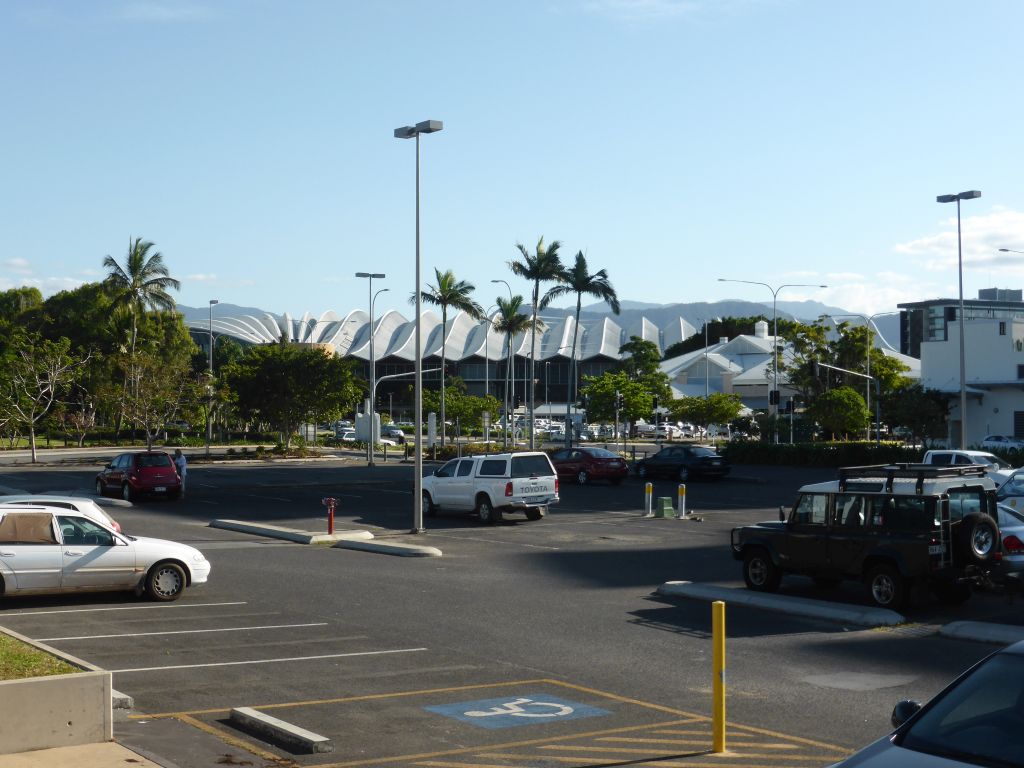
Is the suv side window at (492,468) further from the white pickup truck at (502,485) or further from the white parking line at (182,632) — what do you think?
the white parking line at (182,632)

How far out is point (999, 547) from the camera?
16.3 meters

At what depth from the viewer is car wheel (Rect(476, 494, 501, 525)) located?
32.1m

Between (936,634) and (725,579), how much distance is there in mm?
5974

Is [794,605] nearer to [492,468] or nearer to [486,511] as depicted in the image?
[486,511]

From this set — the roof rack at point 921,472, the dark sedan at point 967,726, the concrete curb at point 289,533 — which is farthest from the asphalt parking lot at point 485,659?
the dark sedan at point 967,726

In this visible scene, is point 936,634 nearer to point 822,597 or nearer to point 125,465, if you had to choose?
point 822,597

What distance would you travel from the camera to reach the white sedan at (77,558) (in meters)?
16.5

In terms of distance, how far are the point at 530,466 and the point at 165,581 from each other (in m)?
16.0

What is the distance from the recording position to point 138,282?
253 ft

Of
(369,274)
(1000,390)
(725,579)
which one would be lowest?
(725,579)

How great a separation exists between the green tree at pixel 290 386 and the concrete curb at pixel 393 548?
43317mm

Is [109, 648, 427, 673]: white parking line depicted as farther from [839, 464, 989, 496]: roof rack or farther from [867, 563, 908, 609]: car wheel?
[839, 464, 989, 496]: roof rack

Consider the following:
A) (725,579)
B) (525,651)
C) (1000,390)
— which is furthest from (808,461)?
(525,651)

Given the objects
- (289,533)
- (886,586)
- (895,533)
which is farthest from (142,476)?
(895,533)
